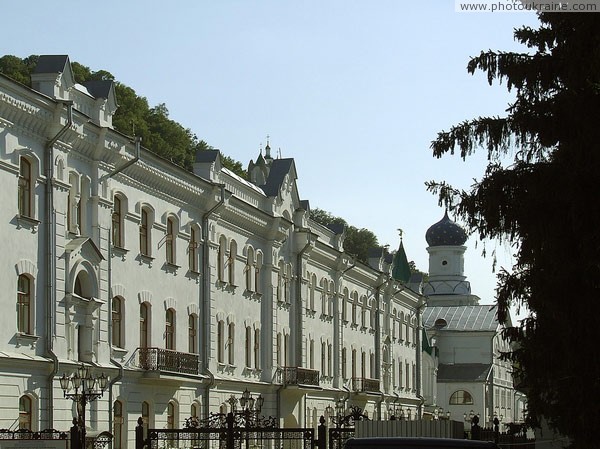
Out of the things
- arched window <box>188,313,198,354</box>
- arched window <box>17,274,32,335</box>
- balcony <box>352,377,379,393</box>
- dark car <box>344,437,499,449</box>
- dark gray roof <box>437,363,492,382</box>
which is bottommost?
dark gray roof <box>437,363,492,382</box>

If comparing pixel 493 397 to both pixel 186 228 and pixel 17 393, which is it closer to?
pixel 186 228

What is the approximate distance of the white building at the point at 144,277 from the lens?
30.7 metres

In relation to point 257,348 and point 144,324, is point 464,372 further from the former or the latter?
point 144,324

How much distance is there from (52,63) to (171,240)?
1001 centimetres

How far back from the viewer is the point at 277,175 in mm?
52094

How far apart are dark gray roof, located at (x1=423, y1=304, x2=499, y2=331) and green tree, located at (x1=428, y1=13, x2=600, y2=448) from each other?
8863 cm

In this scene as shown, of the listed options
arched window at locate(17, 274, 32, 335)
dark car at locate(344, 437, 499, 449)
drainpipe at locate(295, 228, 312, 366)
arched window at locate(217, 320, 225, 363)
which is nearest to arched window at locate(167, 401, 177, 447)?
arched window at locate(217, 320, 225, 363)

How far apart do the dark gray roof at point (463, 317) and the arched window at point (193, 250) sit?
68586 millimetres

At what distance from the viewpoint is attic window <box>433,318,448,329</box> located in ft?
360

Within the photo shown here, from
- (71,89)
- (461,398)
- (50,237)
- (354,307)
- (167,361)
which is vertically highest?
(71,89)

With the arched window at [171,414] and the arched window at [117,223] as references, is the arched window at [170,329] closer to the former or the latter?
the arched window at [171,414]

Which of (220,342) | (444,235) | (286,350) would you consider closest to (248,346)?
(220,342)

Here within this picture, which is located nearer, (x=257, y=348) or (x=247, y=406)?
(x=247, y=406)

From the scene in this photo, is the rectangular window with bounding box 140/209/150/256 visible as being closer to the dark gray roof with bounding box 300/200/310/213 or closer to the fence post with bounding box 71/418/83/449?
the fence post with bounding box 71/418/83/449
